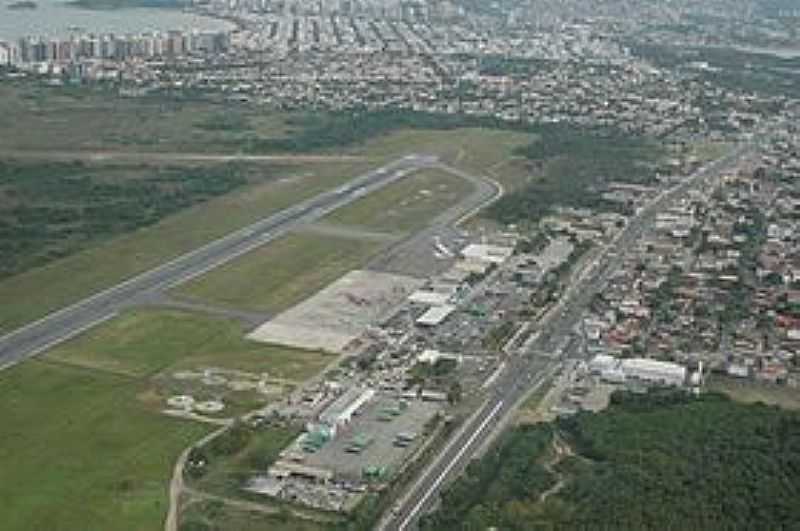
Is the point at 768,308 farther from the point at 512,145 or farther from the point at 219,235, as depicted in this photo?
the point at 512,145

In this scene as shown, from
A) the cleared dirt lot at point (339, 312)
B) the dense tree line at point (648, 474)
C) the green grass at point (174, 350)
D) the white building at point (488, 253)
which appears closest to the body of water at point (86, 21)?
the white building at point (488, 253)

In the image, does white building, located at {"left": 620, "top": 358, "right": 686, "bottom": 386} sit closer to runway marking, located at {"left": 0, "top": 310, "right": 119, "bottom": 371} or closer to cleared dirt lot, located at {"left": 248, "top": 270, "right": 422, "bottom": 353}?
cleared dirt lot, located at {"left": 248, "top": 270, "right": 422, "bottom": 353}

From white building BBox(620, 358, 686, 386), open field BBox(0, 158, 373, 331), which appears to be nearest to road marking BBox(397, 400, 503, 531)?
white building BBox(620, 358, 686, 386)

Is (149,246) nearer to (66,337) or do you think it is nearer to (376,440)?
(66,337)

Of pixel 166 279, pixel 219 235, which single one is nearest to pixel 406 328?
pixel 166 279

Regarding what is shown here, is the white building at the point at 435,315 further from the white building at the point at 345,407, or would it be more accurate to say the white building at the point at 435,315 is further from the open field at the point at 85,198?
the open field at the point at 85,198
